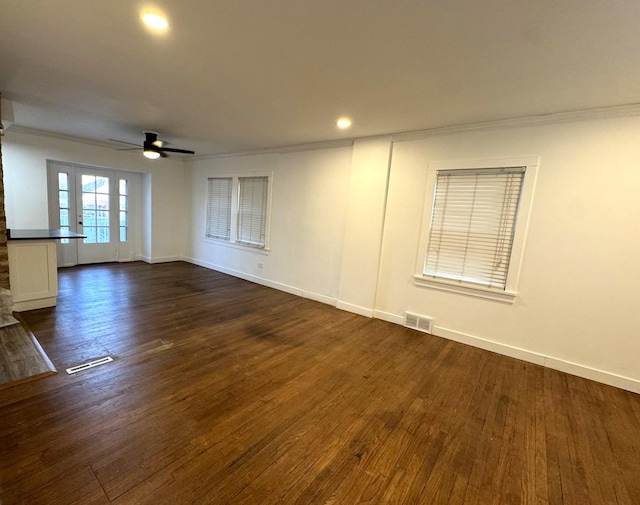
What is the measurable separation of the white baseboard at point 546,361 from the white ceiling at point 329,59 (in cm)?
262

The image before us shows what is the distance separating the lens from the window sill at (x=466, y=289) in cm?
345

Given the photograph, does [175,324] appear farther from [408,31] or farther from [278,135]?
[408,31]

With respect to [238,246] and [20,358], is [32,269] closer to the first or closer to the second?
[20,358]

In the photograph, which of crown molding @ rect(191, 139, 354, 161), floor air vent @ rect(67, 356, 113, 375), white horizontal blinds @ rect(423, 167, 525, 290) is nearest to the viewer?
floor air vent @ rect(67, 356, 113, 375)

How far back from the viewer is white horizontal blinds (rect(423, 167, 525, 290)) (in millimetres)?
3420

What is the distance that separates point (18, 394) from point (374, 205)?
13.6 feet

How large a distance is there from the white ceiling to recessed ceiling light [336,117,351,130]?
15 centimetres

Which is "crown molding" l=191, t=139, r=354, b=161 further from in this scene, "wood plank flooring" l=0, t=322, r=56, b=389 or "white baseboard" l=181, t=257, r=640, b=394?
"wood plank flooring" l=0, t=322, r=56, b=389

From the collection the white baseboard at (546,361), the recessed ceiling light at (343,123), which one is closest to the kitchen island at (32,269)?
the recessed ceiling light at (343,123)

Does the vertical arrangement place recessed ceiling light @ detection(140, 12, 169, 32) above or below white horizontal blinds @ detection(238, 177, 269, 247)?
above

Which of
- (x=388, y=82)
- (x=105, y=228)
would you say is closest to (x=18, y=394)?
(x=388, y=82)

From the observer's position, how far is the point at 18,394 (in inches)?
87.9

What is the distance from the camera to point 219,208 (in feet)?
22.1

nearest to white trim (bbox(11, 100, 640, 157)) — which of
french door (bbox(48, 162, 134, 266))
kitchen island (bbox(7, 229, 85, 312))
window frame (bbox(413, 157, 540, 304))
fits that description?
window frame (bbox(413, 157, 540, 304))
